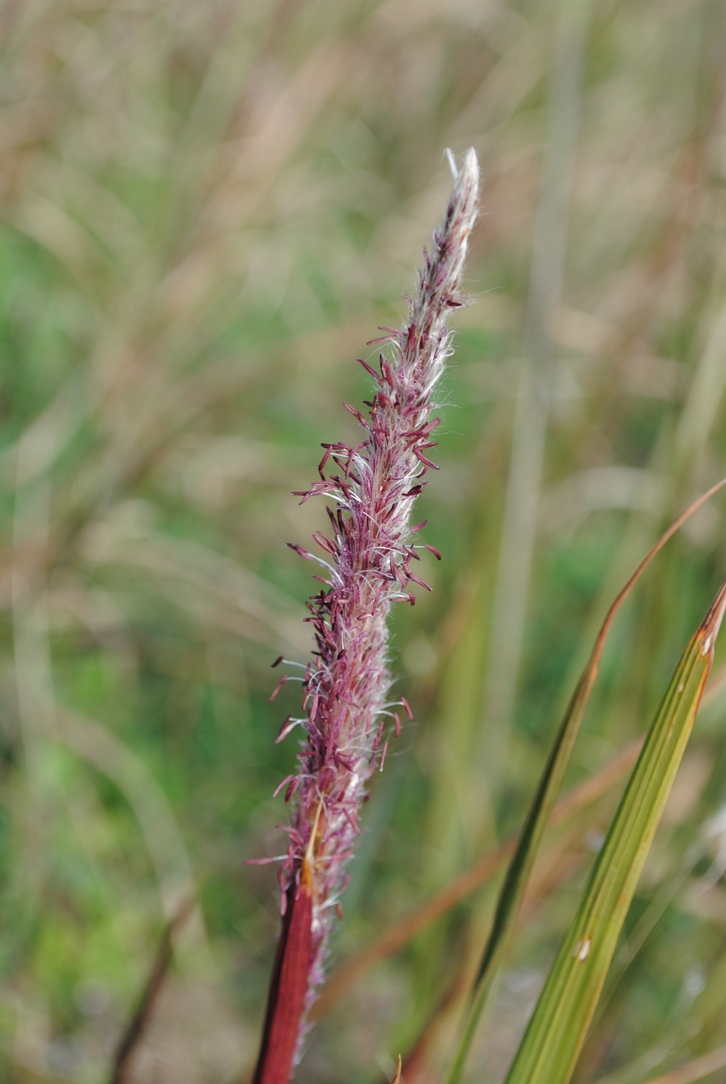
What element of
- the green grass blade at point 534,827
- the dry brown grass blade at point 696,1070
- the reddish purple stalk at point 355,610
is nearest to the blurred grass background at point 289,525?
the dry brown grass blade at point 696,1070

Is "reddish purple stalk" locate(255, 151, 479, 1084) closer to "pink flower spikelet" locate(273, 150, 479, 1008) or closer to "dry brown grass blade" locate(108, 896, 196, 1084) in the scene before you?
"pink flower spikelet" locate(273, 150, 479, 1008)

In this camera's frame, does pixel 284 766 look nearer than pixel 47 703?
No

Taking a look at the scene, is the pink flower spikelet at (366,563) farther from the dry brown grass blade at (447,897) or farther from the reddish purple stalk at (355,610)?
the dry brown grass blade at (447,897)

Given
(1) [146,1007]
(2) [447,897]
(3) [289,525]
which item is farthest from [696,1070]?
(3) [289,525]

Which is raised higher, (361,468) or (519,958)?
(361,468)

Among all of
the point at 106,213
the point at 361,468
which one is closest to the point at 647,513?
the point at 361,468

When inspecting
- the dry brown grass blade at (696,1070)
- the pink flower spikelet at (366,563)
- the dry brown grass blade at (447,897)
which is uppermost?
the pink flower spikelet at (366,563)

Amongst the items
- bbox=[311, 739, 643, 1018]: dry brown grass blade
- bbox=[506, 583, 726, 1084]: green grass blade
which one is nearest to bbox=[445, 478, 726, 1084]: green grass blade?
bbox=[506, 583, 726, 1084]: green grass blade

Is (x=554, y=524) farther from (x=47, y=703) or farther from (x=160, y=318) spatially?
(x=47, y=703)
